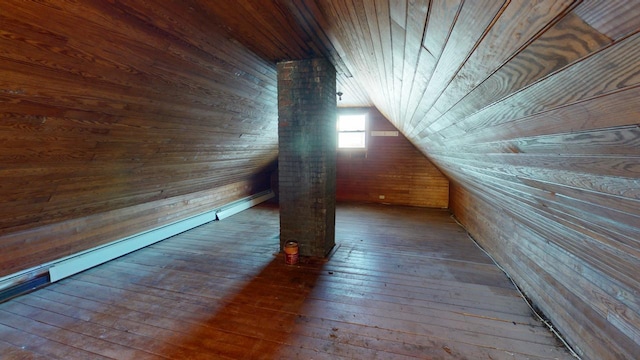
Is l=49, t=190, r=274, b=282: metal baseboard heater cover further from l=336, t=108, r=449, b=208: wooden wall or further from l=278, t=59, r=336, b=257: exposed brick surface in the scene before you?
l=336, t=108, r=449, b=208: wooden wall

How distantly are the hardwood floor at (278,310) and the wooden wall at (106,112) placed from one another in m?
0.70

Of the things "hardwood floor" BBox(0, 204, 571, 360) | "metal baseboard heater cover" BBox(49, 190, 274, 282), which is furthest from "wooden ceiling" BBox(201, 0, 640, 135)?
"metal baseboard heater cover" BBox(49, 190, 274, 282)

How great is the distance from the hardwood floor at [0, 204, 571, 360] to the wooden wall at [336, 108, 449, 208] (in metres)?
2.76

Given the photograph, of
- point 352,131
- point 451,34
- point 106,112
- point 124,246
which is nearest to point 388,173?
point 352,131

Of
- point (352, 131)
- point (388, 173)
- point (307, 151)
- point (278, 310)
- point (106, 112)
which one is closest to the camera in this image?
point (106, 112)

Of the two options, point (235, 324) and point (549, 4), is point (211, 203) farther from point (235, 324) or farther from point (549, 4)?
point (549, 4)

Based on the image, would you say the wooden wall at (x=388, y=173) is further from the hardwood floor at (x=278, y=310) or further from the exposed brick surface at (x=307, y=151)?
the exposed brick surface at (x=307, y=151)

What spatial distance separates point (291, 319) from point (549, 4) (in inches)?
93.6

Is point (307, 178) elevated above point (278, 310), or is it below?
above

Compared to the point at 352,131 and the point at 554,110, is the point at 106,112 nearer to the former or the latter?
the point at 554,110

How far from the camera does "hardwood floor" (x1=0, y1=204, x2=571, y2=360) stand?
1907mm

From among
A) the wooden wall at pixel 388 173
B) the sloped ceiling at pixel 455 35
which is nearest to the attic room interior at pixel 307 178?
the sloped ceiling at pixel 455 35

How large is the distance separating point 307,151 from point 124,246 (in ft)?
8.99

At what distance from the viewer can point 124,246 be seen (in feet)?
11.5
